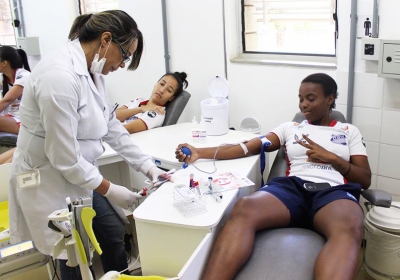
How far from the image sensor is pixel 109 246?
1.78m

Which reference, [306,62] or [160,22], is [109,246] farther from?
[160,22]

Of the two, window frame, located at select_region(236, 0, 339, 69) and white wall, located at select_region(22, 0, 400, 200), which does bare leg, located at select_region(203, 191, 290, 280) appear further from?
window frame, located at select_region(236, 0, 339, 69)

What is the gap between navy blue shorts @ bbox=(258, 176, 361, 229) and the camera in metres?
1.77

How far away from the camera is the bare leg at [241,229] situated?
147 centimetres

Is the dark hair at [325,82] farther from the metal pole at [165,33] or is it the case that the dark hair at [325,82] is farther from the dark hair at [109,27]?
the metal pole at [165,33]

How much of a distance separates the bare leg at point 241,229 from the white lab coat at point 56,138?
53cm

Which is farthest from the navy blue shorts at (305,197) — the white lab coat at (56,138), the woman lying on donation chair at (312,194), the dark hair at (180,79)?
the dark hair at (180,79)

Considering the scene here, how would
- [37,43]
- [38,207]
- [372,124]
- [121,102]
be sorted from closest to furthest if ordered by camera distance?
[38,207] < [372,124] < [121,102] < [37,43]

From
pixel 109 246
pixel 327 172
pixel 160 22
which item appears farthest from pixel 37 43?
pixel 327 172

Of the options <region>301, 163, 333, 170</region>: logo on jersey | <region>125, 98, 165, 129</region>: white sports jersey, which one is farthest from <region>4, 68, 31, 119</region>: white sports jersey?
<region>301, 163, 333, 170</region>: logo on jersey

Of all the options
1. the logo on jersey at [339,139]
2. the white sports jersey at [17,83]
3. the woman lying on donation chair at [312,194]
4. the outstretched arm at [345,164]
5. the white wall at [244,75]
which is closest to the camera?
the woman lying on donation chair at [312,194]

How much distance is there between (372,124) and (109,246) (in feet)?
5.28

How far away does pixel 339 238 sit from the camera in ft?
5.02

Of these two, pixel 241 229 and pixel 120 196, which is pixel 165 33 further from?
pixel 241 229
